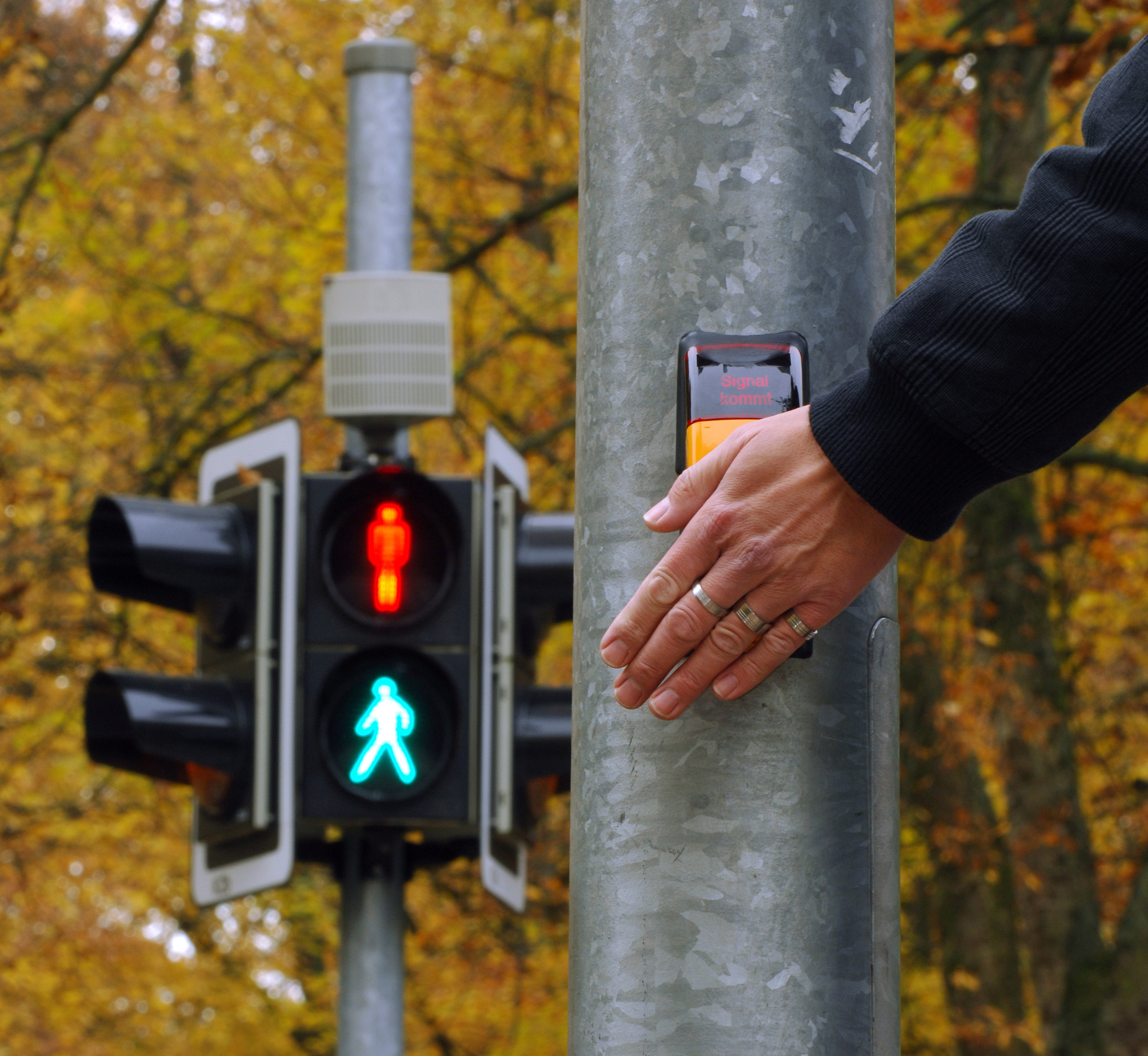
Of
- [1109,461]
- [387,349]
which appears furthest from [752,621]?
[1109,461]

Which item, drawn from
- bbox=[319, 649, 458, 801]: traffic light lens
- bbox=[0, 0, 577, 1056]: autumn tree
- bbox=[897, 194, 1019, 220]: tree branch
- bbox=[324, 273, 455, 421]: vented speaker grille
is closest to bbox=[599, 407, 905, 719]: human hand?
bbox=[319, 649, 458, 801]: traffic light lens

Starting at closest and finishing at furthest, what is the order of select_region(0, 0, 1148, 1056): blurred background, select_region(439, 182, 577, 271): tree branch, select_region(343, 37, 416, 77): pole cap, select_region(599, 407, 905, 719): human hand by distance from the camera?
select_region(599, 407, 905, 719): human hand, select_region(343, 37, 416, 77): pole cap, select_region(439, 182, 577, 271): tree branch, select_region(0, 0, 1148, 1056): blurred background

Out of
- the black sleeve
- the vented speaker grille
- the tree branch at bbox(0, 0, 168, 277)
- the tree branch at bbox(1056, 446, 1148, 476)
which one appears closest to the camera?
the black sleeve

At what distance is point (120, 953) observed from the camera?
15.3m

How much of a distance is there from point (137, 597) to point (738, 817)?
10.1 ft

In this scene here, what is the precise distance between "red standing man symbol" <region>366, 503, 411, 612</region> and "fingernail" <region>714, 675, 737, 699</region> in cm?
274

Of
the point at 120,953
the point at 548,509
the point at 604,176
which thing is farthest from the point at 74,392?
the point at 604,176

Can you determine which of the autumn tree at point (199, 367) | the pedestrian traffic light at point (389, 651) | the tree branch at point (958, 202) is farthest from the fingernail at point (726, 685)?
the tree branch at point (958, 202)

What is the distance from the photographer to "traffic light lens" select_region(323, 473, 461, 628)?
434cm

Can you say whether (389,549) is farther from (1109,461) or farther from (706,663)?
(1109,461)

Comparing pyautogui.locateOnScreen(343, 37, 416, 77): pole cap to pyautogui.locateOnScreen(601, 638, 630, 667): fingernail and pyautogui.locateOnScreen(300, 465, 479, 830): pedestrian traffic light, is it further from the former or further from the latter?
pyautogui.locateOnScreen(601, 638, 630, 667): fingernail

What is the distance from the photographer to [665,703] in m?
1.68

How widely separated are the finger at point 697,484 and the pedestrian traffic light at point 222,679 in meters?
2.73

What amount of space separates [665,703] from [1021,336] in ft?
1.66
